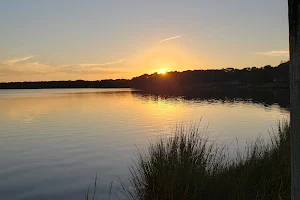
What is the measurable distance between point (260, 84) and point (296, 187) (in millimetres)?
119275

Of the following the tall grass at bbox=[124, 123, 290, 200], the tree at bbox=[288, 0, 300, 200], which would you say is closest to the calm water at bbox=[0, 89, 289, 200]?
the tall grass at bbox=[124, 123, 290, 200]

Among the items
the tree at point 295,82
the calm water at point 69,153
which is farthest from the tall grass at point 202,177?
the tree at point 295,82

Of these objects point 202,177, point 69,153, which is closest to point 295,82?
point 202,177

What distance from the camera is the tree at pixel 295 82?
6.31 ft

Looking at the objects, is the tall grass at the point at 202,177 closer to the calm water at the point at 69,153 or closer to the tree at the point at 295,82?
the calm water at the point at 69,153

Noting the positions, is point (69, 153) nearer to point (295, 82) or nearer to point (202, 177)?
point (202, 177)

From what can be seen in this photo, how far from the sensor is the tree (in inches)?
75.7

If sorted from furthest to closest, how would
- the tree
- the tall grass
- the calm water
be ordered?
the calm water < the tall grass < the tree

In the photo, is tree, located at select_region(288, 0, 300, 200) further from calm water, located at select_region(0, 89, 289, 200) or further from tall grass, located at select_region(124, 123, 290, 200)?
calm water, located at select_region(0, 89, 289, 200)

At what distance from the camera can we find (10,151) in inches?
613

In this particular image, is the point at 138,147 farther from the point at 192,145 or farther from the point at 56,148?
the point at 192,145

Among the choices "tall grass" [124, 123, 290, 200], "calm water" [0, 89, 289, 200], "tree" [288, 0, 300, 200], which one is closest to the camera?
"tree" [288, 0, 300, 200]

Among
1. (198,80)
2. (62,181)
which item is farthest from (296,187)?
(198,80)

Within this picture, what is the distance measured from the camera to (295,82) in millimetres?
1955
